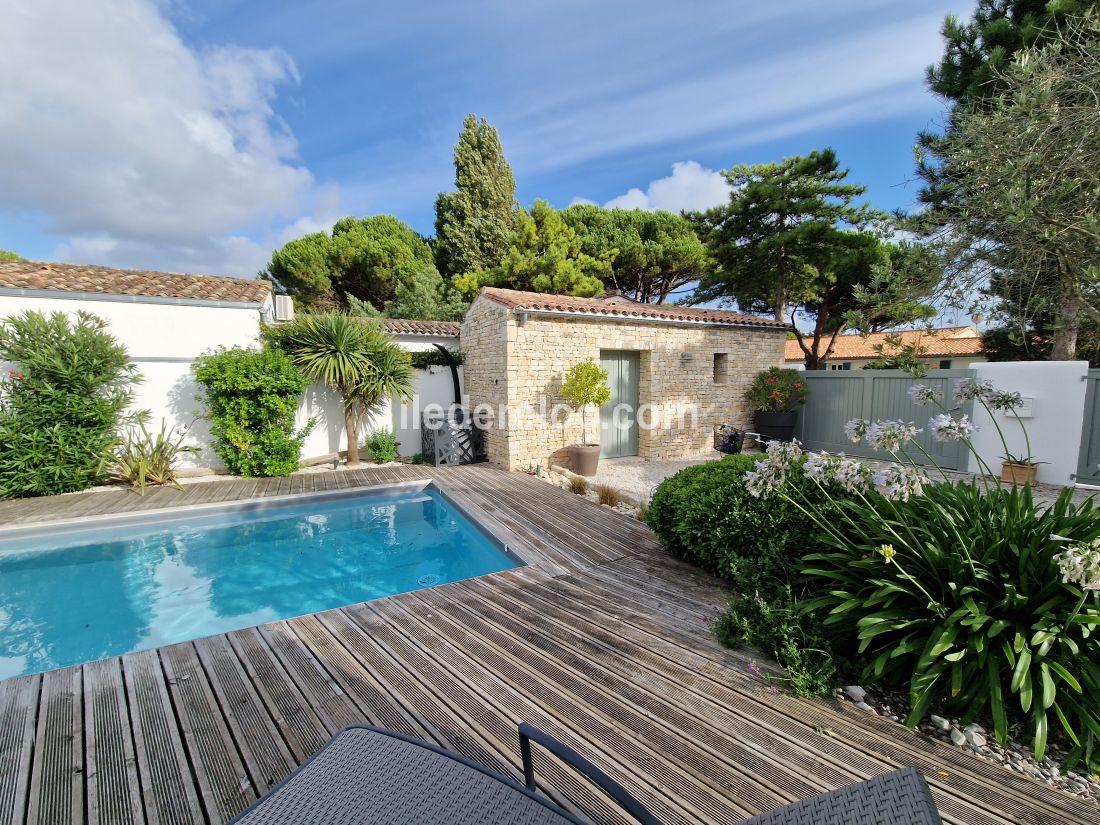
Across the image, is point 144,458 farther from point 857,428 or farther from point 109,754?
point 857,428

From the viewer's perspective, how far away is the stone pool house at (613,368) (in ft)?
28.1

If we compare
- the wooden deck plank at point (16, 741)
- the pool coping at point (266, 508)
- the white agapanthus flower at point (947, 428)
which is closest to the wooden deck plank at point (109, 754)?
the wooden deck plank at point (16, 741)

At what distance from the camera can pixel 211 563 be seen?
5.48 m

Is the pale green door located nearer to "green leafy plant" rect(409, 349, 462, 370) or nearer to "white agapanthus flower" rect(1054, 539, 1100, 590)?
"green leafy plant" rect(409, 349, 462, 370)

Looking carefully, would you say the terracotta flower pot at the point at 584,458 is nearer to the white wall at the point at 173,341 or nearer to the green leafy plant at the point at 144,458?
the white wall at the point at 173,341

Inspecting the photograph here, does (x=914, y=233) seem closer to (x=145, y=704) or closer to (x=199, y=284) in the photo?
(x=145, y=704)

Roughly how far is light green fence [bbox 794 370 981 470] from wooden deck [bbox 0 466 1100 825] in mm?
7792

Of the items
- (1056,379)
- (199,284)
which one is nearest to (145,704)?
(199,284)

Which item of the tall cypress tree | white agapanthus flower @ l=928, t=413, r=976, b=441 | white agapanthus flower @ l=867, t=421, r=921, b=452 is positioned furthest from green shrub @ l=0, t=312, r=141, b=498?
the tall cypress tree

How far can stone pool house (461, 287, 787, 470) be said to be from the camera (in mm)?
8555

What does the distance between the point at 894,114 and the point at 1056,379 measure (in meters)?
5.14

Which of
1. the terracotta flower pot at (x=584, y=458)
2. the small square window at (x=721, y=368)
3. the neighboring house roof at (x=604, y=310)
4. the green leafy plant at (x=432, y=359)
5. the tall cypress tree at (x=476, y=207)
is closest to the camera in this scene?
the terracotta flower pot at (x=584, y=458)

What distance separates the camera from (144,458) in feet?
23.7

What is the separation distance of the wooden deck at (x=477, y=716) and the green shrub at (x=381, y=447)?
6291 mm
